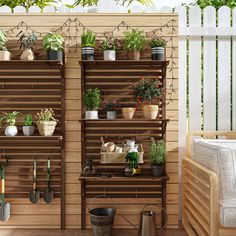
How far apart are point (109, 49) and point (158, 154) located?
1.21 meters

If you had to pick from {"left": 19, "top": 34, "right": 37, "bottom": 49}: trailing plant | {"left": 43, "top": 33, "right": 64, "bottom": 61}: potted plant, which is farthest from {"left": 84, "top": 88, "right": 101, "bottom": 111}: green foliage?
{"left": 19, "top": 34, "right": 37, "bottom": 49}: trailing plant

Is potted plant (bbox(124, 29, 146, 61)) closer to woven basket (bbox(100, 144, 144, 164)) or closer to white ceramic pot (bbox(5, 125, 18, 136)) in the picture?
woven basket (bbox(100, 144, 144, 164))

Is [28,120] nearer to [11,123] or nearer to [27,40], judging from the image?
[11,123]

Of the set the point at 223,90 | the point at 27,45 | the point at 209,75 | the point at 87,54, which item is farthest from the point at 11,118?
the point at 223,90

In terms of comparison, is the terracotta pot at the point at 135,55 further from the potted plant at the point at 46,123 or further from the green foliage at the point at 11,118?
the green foliage at the point at 11,118

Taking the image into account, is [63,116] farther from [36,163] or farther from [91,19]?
[91,19]

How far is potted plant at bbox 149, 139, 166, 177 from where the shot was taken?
3705mm

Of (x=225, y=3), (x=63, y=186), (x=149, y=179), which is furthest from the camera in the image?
(x=225, y=3)

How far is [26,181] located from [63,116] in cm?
82

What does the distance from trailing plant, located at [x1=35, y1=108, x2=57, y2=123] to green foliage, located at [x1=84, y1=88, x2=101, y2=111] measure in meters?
0.40

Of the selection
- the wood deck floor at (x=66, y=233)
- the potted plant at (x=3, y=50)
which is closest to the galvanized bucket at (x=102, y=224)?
the wood deck floor at (x=66, y=233)

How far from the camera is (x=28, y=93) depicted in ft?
13.1

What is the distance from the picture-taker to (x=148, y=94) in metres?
3.72

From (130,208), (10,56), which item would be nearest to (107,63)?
(10,56)
